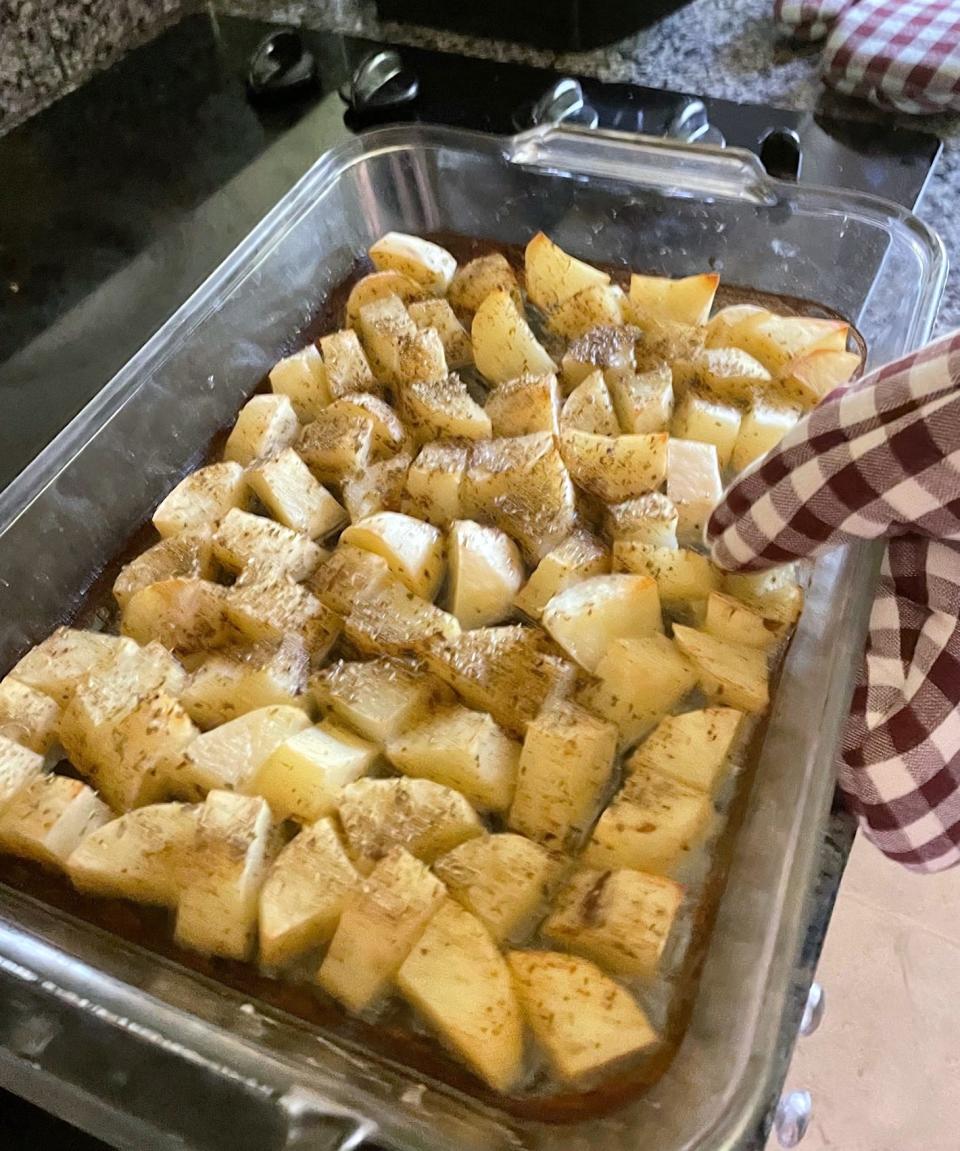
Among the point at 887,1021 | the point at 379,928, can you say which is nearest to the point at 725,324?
the point at 379,928

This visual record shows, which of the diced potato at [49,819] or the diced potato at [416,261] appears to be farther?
the diced potato at [416,261]

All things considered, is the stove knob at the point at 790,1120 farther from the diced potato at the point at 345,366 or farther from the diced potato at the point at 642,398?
the diced potato at the point at 345,366

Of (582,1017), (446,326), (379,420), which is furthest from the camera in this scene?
(446,326)

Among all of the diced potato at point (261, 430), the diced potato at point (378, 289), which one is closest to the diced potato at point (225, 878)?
the diced potato at point (261, 430)

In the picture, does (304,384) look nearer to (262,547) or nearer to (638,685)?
(262,547)

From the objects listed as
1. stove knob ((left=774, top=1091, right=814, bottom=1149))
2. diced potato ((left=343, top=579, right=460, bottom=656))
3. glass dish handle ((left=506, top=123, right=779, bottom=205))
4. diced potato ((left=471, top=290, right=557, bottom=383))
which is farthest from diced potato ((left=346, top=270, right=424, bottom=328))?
stove knob ((left=774, top=1091, right=814, bottom=1149))

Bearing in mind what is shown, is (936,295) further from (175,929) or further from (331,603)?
(175,929)

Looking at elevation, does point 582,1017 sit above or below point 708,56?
below
